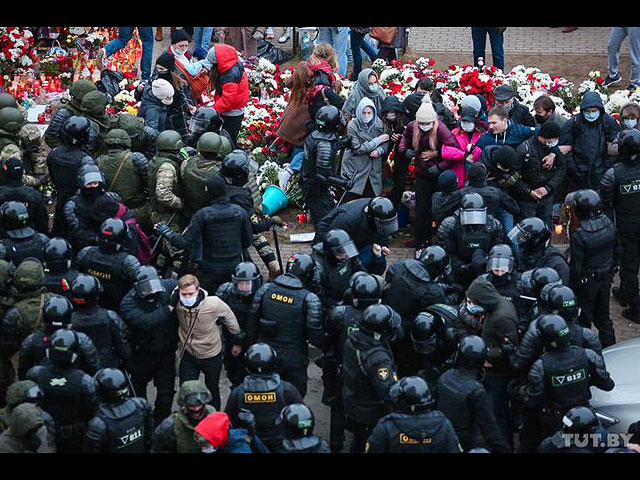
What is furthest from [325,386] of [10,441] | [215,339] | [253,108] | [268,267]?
[253,108]

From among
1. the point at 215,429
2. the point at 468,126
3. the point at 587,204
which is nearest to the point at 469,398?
the point at 215,429

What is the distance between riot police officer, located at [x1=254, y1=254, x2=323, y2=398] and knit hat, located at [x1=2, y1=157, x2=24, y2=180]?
10.5 ft

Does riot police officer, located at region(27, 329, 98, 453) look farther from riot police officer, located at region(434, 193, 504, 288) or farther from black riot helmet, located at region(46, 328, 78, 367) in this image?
riot police officer, located at region(434, 193, 504, 288)

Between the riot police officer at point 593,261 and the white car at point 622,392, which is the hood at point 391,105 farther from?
the white car at point 622,392

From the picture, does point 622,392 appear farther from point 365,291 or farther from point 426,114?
point 426,114

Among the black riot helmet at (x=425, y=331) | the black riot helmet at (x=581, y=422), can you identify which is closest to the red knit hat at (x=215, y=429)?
the black riot helmet at (x=425, y=331)

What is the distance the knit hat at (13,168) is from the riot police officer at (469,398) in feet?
16.2

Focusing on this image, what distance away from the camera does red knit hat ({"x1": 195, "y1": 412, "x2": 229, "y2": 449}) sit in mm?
7590

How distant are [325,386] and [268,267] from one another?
2.25m

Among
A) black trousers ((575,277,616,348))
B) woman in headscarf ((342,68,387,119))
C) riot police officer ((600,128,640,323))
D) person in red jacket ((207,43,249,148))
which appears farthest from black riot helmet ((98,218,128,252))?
riot police officer ((600,128,640,323))

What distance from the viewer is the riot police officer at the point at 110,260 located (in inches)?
387

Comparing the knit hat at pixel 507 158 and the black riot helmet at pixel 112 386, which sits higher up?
the knit hat at pixel 507 158
